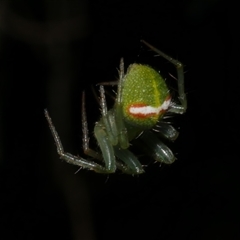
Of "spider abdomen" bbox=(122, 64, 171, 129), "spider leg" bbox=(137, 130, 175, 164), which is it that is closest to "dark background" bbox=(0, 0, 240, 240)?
"spider leg" bbox=(137, 130, 175, 164)

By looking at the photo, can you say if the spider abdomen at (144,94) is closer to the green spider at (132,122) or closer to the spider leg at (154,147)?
the green spider at (132,122)

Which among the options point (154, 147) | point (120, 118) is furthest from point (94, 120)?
point (120, 118)

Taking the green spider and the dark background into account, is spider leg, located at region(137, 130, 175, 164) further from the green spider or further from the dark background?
the dark background

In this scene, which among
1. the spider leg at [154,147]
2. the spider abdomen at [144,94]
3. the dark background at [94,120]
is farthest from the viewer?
the dark background at [94,120]

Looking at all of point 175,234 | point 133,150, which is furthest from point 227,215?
point 133,150

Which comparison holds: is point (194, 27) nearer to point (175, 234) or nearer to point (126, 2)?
point (126, 2)

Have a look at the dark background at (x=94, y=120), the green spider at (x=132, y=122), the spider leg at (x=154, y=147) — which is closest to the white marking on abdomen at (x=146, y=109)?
the green spider at (x=132, y=122)

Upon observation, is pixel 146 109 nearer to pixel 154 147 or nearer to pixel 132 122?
pixel 132 122
